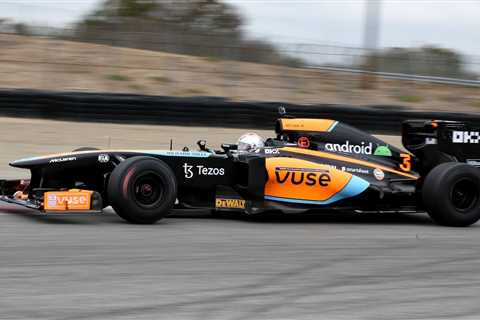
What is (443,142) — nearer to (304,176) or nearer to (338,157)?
(338,157)

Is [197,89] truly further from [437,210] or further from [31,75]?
[437,210]

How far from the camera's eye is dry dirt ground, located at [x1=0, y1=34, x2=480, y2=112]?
2100 centimetres

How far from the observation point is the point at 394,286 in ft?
18.4

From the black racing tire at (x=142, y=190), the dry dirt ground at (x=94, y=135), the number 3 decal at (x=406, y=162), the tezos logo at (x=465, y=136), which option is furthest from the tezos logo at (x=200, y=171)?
the dry dirt ground at (x=94, y=135)

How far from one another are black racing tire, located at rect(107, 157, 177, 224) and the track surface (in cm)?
14

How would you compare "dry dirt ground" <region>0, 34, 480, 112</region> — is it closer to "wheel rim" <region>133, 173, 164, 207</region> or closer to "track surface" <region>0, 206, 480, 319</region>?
"wheel rim" <region>133, 173, 164, 207</region>

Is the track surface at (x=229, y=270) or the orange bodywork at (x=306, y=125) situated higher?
the orange bodywork at (x=306, y=125)

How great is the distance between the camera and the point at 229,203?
817 centimetres

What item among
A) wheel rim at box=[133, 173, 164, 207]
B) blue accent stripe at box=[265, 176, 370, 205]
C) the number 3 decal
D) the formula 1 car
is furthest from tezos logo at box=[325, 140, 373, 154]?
wheel rim at box=[133, 173, 164, 207]

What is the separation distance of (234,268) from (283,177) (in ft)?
7.91

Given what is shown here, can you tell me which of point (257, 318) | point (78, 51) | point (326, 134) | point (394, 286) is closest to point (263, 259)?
point (394, 286)

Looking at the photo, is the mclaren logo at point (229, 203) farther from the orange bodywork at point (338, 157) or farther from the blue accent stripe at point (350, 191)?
the orange bodywork at point (338, 157)

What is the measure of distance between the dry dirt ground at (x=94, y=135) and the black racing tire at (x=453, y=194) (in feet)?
24.0

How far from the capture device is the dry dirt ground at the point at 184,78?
2100 centimetres
